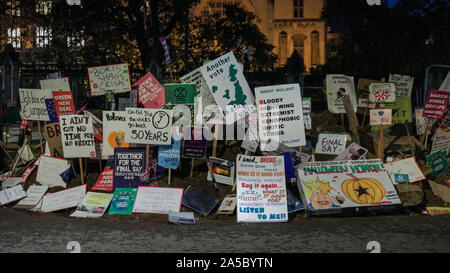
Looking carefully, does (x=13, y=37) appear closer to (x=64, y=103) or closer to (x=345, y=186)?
(x=64, y=103)

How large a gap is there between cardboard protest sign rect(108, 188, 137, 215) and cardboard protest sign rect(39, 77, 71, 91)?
2.95m

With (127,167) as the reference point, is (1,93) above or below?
above

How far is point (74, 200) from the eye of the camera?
330 inches

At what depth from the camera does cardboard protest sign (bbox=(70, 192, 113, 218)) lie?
25.7ft

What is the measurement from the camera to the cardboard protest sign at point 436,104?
31.1 feet

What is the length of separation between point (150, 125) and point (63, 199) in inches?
78.3

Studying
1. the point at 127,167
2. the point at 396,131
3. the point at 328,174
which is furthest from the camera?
the point at 396,131

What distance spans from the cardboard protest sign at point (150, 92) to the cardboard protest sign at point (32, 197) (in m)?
2.44

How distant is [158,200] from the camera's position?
806 cm

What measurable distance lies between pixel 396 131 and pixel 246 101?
5285 mm

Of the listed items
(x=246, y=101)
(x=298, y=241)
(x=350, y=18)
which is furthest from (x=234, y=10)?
(x=298, y=241)

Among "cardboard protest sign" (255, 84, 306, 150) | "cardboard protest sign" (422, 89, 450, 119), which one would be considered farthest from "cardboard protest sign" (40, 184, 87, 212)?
"cardboard protest sign" (422, 89, 450, 119)

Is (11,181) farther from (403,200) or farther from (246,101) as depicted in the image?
(403,200)

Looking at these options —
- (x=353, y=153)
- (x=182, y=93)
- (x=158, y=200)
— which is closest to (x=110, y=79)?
(x=182, y=93)
